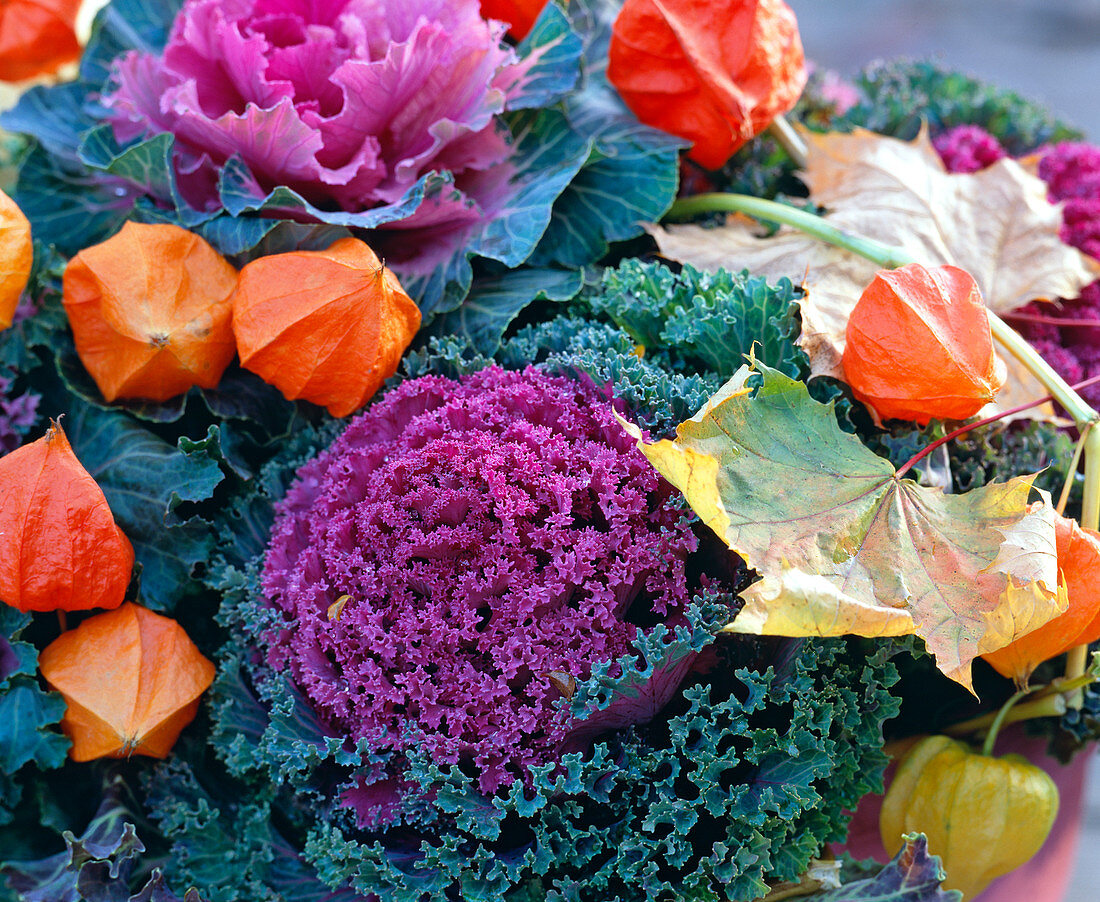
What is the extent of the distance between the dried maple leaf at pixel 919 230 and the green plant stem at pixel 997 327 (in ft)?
0.11

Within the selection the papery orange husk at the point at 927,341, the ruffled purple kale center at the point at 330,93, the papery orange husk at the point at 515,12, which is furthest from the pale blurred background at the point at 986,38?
the papery orange husk at the point at 927,341

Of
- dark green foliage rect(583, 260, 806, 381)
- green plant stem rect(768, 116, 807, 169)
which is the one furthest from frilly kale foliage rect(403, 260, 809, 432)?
green plant stem rect(768, 116, 807, 169)

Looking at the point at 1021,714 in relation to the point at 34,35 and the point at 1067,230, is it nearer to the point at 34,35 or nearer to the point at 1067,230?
the point at 1067,230

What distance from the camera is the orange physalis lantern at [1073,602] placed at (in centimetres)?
86

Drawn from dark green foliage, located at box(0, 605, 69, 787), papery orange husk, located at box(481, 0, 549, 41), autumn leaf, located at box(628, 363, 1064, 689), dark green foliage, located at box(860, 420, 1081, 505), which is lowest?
dark green foliage, located at box(0, 605, 69, 787)

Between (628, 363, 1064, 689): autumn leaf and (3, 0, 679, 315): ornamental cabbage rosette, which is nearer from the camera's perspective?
(628, 363, 1064, 689): autumn leaf

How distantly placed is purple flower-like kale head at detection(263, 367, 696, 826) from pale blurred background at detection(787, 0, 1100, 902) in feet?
10.2

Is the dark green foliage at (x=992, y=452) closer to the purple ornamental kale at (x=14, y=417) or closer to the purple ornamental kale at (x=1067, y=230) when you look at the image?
the purple ornamental kale at (x=1067, y=230)

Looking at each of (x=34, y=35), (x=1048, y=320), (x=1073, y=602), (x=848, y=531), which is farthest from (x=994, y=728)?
(x=34, y=35)

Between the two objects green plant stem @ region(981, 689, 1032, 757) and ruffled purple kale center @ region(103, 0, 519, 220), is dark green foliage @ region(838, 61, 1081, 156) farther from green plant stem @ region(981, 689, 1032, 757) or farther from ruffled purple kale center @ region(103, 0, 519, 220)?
green plant stem @ region(981, 689, 1032, 757)

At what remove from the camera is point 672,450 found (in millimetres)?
756

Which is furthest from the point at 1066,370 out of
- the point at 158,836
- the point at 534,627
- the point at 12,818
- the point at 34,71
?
the point at 34,71

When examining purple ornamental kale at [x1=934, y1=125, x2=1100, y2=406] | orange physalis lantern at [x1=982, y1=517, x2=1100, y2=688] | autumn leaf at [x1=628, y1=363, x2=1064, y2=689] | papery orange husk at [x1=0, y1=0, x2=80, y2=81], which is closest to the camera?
autumn leaf at [x1=628, y1=363, x2=1064, y2=689]

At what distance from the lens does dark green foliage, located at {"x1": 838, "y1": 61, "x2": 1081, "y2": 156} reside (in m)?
1.52
